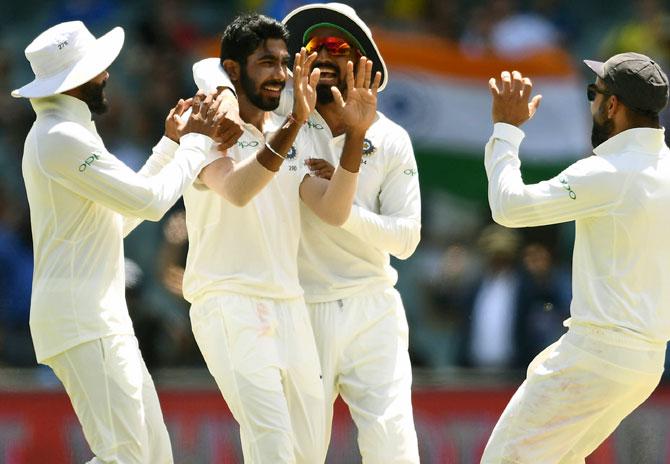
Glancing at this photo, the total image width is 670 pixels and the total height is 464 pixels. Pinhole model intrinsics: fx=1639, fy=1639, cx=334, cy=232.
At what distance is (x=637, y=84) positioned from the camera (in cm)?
718

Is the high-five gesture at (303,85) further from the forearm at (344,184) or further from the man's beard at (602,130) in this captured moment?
the man's beard at (602,130)

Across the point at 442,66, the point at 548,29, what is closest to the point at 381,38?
the point at 442,66

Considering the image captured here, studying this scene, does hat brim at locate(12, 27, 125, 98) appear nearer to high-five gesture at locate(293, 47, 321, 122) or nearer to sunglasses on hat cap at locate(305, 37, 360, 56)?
high-five gesture at locate(293, 47, 321, 122)

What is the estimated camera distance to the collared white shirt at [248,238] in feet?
24.0

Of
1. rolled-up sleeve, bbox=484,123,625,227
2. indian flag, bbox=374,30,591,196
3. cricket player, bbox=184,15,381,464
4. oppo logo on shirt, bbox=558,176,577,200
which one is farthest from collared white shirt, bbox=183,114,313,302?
Result: indian flag, bbox=374,30,591,196

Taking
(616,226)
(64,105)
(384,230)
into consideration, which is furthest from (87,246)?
(616,226)

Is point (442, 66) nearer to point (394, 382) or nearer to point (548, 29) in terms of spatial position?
point (548, 29)

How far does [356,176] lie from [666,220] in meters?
1.37

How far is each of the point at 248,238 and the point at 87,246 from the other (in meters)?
0.75

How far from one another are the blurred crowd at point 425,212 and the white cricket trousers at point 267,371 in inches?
130

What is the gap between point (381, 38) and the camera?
13.1m

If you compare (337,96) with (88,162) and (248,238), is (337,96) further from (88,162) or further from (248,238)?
(88,162)

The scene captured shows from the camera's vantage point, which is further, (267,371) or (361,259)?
(361,259)

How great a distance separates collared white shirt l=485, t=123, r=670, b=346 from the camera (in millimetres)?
7059
